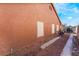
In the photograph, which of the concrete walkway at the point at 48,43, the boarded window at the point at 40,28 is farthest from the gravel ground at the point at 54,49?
the boarded window at the point at 40,28

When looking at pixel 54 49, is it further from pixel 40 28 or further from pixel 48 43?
pixel 40 28

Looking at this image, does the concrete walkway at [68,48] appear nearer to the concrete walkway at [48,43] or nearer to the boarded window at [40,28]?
the concrete walkway at [48,43]

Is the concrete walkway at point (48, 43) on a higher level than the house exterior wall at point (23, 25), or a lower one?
lower

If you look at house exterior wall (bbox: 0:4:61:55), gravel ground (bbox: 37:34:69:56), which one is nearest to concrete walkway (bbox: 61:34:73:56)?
gravel ground (bbox: 37:34:69:56)

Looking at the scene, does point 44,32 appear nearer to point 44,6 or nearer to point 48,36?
point 48,36

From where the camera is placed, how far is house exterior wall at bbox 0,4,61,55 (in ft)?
5.89

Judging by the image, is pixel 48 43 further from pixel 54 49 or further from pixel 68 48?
pixel 68 48

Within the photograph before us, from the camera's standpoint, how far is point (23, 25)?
1806 mm

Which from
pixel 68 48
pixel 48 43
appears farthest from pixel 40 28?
pixel 68 48

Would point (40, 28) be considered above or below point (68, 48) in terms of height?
above

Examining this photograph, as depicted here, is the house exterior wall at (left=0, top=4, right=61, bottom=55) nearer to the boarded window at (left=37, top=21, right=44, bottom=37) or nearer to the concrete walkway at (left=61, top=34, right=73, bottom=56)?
the boarded window at (left=37, top=21, right=44, bottom=37)

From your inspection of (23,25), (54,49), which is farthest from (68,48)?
(23,25)

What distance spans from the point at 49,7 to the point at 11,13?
35 centimetres

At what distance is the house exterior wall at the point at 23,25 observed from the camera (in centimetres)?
179
